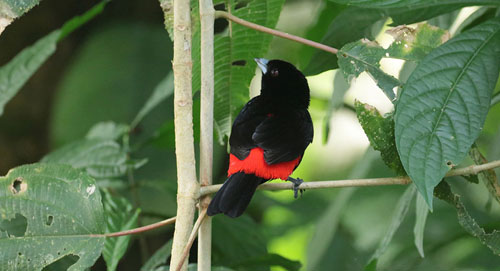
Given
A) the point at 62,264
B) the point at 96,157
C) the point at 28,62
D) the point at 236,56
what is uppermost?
the point at 28,62

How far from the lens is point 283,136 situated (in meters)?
1.51

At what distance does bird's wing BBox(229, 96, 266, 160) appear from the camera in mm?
1479

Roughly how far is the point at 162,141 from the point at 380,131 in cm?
103

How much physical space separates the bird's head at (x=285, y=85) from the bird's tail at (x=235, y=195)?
12.9 inches

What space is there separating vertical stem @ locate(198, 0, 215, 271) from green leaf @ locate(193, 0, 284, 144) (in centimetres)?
26

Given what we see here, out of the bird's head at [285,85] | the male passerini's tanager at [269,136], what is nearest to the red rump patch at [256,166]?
the male passerini's tanager at [269,136]

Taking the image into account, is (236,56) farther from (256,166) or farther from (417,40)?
(417,40)

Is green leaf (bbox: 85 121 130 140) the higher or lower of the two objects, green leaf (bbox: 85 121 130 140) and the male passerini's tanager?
the higher

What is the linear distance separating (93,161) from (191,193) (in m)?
1.00

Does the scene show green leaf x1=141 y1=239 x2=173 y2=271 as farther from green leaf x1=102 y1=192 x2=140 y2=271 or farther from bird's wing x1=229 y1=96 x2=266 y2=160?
bird's wing x1=229 y1=96 x2=266 y2=160

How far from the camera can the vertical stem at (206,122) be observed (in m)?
1.12

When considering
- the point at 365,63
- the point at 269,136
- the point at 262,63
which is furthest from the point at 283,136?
the point at 365,63

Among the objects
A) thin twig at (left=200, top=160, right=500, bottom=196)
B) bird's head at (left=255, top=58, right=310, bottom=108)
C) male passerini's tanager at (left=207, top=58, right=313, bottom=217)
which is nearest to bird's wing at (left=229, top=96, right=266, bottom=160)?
male passerini's tanager at (left=207, top=58, right=313, bottom=217)

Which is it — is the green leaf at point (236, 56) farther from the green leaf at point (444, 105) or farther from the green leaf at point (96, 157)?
the green leaf at point (96, 157)
